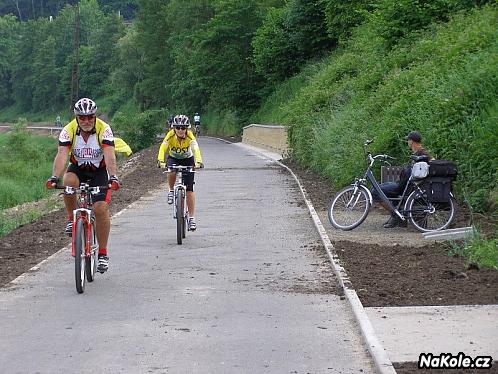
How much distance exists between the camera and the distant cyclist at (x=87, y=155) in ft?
31.6

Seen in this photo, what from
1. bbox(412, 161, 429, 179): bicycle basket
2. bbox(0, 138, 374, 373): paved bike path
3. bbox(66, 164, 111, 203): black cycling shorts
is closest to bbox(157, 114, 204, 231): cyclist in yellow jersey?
bbox(0, 138, 374, 373): paved bike path

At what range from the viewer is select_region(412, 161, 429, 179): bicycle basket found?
13.2 m

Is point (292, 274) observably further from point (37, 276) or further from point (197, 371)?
point (197, 371)

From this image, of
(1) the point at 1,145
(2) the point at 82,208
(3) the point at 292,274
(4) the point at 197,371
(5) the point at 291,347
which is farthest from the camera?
(1) the point at 1,145

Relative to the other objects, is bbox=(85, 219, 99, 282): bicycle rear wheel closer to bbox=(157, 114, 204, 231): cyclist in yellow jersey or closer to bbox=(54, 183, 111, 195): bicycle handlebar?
bbox=(54, 183, 111, 195): bicycle handlebar

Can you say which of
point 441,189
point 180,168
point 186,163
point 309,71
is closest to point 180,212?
point 180,168

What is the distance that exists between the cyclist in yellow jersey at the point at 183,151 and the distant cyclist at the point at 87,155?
343 centimetres

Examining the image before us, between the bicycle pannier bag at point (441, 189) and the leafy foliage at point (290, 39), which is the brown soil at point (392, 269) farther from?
the leafy foliage at point (290, 39)

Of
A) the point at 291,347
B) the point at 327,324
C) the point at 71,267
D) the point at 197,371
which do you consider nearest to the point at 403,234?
the point at 71,267

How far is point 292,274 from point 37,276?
2.86 m

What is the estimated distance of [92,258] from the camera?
10.0m

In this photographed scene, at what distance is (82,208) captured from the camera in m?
9.75

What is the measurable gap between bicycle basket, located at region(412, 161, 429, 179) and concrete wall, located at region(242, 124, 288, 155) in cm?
2386

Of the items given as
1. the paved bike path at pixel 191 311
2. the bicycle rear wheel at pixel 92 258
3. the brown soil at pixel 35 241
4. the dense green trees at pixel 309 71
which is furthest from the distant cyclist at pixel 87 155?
the dense green trees at pixel 309 71
